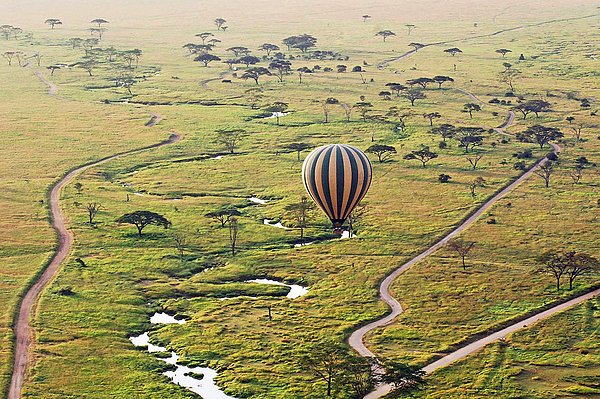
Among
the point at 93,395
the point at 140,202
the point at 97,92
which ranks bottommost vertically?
the point at 93,395

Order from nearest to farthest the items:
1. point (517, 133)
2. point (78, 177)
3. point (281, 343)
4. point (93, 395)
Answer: point (93, 395), point (281, 343), point (78, 177), point (517, 133)

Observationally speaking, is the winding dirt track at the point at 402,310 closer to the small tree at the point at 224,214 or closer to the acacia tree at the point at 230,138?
the small tree at the point at 224,214

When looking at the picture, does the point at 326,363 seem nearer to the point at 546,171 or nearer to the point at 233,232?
the point at 233,232

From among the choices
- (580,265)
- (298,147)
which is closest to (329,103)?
(298,147)

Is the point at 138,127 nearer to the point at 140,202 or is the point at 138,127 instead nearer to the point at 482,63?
the point at 140,202

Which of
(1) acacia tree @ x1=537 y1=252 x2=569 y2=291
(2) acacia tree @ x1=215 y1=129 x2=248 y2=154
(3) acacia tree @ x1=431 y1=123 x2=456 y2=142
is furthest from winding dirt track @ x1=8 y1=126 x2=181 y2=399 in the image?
(3) acacia tree @ x1=431 y1=123 x2=456 y2=142

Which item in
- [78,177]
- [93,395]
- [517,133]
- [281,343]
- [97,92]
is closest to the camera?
[93,395]

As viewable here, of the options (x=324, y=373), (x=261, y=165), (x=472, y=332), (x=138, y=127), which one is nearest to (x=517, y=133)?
(x=261, y=165)

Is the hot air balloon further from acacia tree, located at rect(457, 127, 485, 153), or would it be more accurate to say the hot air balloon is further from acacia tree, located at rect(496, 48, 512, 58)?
acacia tree, located at rect(496, 48, 512, 58)
